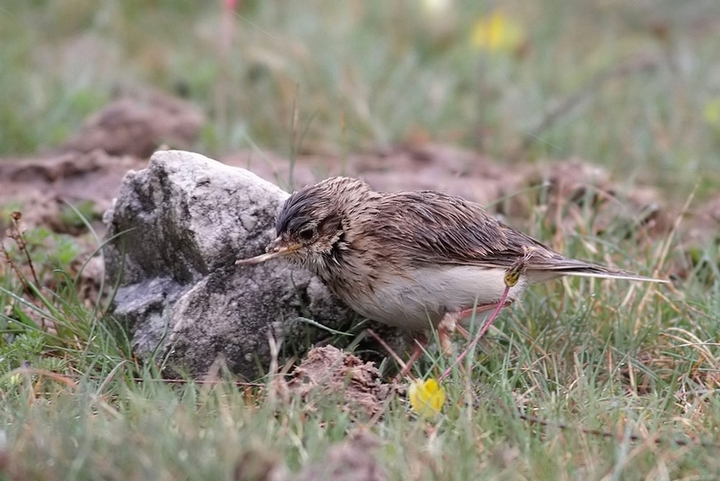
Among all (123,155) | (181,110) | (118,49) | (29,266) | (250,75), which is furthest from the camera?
(118,49)

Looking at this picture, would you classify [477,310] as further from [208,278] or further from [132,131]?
[132,131]

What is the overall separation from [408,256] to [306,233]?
0.44 metres

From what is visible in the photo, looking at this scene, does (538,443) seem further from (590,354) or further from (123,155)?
(123,155)

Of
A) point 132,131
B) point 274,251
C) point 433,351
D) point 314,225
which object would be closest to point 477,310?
point 433,351

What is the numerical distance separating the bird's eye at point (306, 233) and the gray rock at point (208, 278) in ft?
0.67

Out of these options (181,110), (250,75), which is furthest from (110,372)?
(250,75)

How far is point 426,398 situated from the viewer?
3742 mm

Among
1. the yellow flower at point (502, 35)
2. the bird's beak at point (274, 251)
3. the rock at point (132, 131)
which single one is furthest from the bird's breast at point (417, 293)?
the yellow flower at point (502, 35)

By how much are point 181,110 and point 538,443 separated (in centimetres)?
513

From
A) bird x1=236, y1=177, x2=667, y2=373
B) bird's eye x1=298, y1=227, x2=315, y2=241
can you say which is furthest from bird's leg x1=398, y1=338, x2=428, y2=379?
bird's eye x1=298, y1=227, x2=315, y2=241

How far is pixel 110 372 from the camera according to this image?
413 centimetres

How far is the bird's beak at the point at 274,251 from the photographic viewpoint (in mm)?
4262

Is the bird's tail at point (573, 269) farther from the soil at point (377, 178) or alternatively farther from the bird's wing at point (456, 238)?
the soil at point (377, 178)

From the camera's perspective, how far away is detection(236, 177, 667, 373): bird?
4340 millimetres
